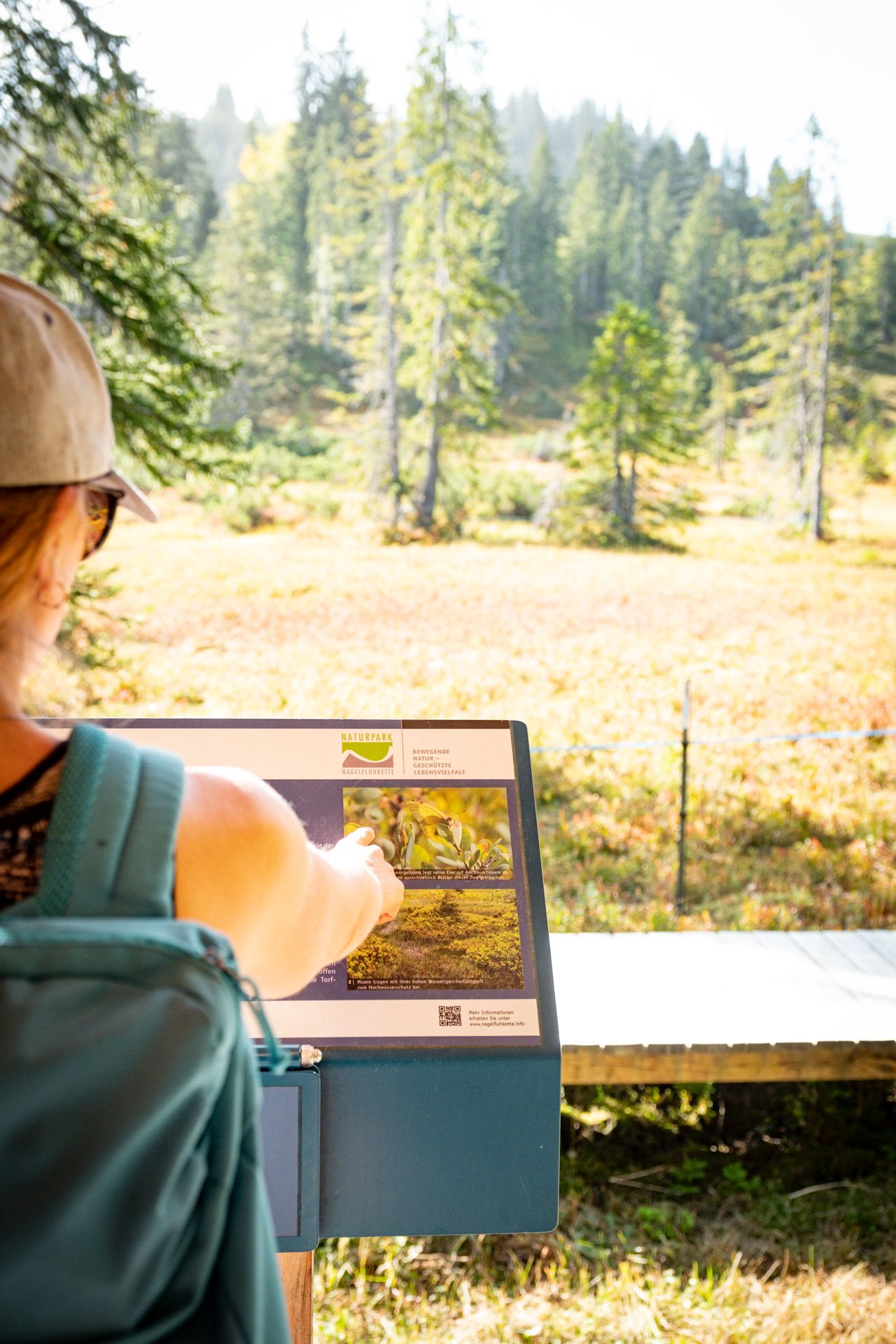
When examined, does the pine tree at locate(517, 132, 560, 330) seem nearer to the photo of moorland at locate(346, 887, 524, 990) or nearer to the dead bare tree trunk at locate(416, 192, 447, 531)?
the dead bare tree trunk at locate(416, 192, 447, 531)

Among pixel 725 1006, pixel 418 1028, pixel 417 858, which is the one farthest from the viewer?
pixel 725 1006

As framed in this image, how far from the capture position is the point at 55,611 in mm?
749

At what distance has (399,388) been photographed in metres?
6.59

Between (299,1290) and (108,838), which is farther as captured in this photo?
(299,1290)

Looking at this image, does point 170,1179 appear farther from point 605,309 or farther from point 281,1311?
point 605,309

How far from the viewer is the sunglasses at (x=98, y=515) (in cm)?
78

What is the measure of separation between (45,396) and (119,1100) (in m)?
0.43

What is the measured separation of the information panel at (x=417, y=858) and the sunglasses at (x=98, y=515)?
0.56 m

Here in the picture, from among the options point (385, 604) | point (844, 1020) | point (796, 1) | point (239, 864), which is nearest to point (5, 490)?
point (239, 864)

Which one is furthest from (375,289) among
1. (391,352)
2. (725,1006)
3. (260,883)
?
(260,883)

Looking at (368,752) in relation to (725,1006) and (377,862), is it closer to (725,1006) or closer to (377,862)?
(377,862)

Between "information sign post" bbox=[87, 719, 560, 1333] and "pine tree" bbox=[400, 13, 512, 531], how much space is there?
16.9 ft

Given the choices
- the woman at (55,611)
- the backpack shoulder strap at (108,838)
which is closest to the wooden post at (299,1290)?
the woman at (55,611)

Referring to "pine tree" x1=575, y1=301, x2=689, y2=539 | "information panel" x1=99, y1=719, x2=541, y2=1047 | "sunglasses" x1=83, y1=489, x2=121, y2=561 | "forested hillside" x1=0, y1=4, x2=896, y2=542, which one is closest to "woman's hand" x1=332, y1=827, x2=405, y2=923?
"information panel" x1=99, y1=719, x2=541, y2=1047
